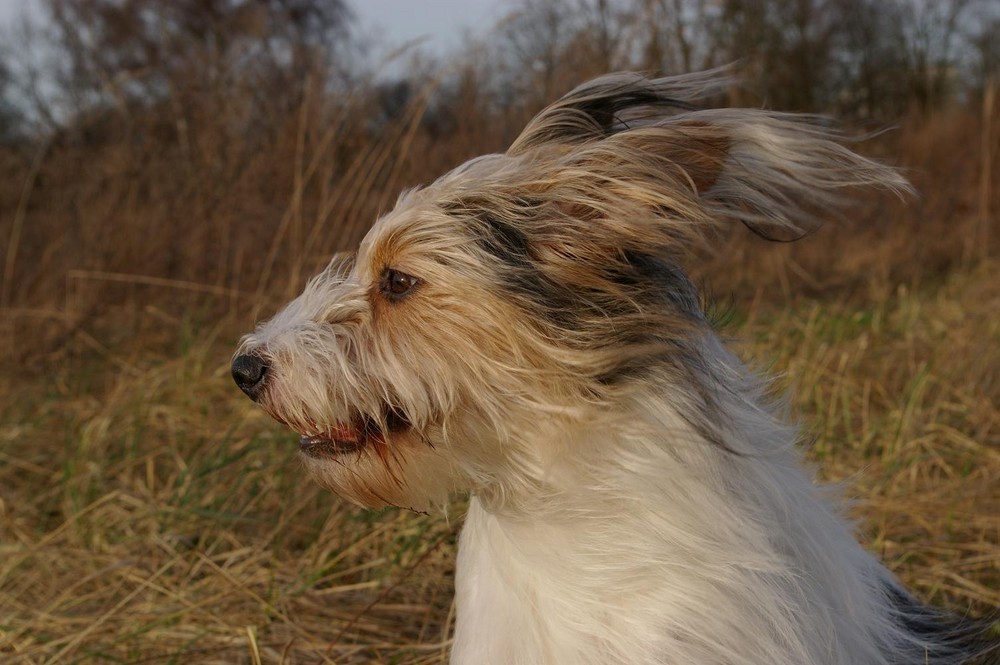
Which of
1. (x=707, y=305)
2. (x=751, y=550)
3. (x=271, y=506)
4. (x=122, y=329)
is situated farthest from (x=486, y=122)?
(x=751, y=550)

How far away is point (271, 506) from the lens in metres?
3.71

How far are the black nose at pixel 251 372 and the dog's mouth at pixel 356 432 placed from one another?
Answer: 147 mm

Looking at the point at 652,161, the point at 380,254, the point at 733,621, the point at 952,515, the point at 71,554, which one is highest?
the point at 652,161

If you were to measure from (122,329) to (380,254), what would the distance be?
4312mm

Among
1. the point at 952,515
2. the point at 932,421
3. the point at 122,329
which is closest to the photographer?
the point at 952,515

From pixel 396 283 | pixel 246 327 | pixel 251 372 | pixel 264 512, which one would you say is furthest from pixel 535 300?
pixel 246 327

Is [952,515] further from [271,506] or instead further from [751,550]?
[271,506]

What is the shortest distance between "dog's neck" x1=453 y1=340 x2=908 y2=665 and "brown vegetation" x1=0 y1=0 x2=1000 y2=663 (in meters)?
0.43

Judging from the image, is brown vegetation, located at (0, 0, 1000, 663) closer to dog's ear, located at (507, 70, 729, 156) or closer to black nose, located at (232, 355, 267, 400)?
dog's ear, located at (507, 70, 729, 156)

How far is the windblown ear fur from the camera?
1.88 m

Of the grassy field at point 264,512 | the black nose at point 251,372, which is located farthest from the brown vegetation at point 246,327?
the black nose at point 251,372

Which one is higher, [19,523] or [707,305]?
[707,305]

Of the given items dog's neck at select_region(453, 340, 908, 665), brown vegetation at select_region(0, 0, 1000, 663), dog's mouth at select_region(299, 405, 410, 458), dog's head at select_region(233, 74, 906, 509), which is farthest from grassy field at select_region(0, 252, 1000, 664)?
dog's mouth at select_region(299, 405, 410, 458)

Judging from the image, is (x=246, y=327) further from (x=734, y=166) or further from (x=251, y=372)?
(x=734, y=166)
